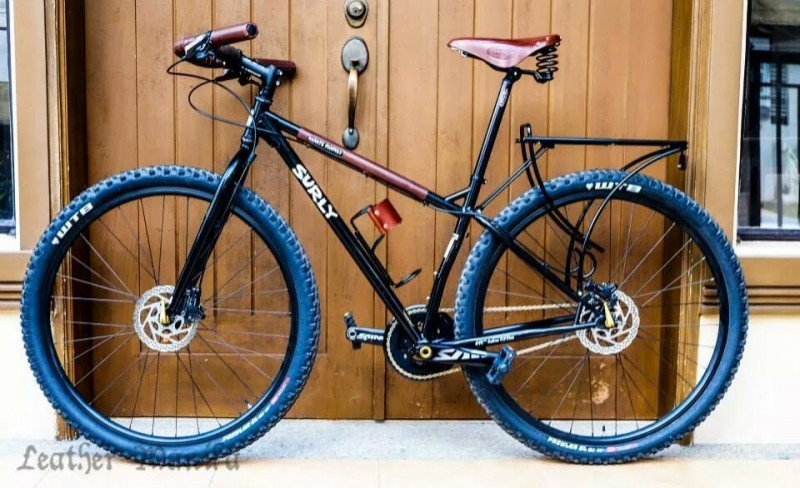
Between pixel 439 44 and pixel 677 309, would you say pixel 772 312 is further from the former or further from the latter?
pixel 439 44

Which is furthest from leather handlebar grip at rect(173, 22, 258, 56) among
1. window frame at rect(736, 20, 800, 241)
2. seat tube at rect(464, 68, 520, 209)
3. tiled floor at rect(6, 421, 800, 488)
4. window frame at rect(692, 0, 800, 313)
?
window frame at rect(736, 20, 800, 241)

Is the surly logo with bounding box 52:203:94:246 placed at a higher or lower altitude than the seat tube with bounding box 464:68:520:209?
lower

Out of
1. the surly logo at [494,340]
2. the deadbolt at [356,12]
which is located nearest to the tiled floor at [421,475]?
the surly logo at [494,340]

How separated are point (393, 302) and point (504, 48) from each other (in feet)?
2.69

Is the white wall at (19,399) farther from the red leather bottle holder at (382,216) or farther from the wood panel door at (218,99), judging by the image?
the red leather bottle holder at (382,216)

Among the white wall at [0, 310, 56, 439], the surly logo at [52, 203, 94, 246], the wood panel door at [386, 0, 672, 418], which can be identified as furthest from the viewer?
the wood panel door at [386, 0, 672, 418]

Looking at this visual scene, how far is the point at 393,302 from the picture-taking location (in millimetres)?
2391

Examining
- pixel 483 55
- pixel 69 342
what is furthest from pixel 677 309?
pixel 69 342

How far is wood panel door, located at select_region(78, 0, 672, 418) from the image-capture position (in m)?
2.62

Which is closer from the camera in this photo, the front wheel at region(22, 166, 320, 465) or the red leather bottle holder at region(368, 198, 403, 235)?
the red leather bottle holder at region(368, 198, 403, 235)

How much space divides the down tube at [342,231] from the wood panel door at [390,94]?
0.98ft

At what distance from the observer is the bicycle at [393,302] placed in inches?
91.4

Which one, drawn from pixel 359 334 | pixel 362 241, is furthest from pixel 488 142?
pixel 359 334

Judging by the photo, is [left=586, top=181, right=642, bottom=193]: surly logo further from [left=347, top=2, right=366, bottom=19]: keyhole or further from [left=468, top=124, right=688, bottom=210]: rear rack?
[left=347, top=2, right=366, bottom=19]: keyhole
